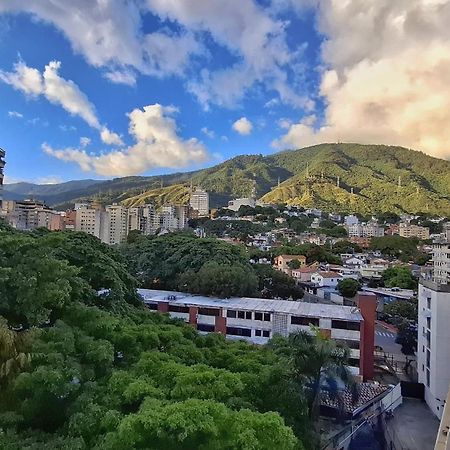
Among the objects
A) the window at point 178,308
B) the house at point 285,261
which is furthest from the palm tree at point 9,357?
the house at point 285,261

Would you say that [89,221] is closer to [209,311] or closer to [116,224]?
[116,224]

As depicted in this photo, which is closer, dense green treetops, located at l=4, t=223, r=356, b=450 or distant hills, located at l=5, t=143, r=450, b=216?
dense green treetops, located at l=4, t=223, r=356, b=450

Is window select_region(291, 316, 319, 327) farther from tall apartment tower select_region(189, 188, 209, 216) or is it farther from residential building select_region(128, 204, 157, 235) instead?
tall apartment tower select_region(189, 188, 209, 216)

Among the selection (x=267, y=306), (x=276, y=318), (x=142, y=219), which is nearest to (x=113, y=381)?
(x=276, y=318)

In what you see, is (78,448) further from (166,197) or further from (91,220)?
(166,197)

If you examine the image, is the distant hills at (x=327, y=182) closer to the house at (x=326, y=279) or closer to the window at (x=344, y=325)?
the house at (x=326, y=279)

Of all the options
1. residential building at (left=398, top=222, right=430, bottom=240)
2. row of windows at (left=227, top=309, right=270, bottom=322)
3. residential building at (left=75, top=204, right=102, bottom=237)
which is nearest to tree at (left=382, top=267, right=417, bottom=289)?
row of windows at (left=227, top=309, right=270, bottom=322)
